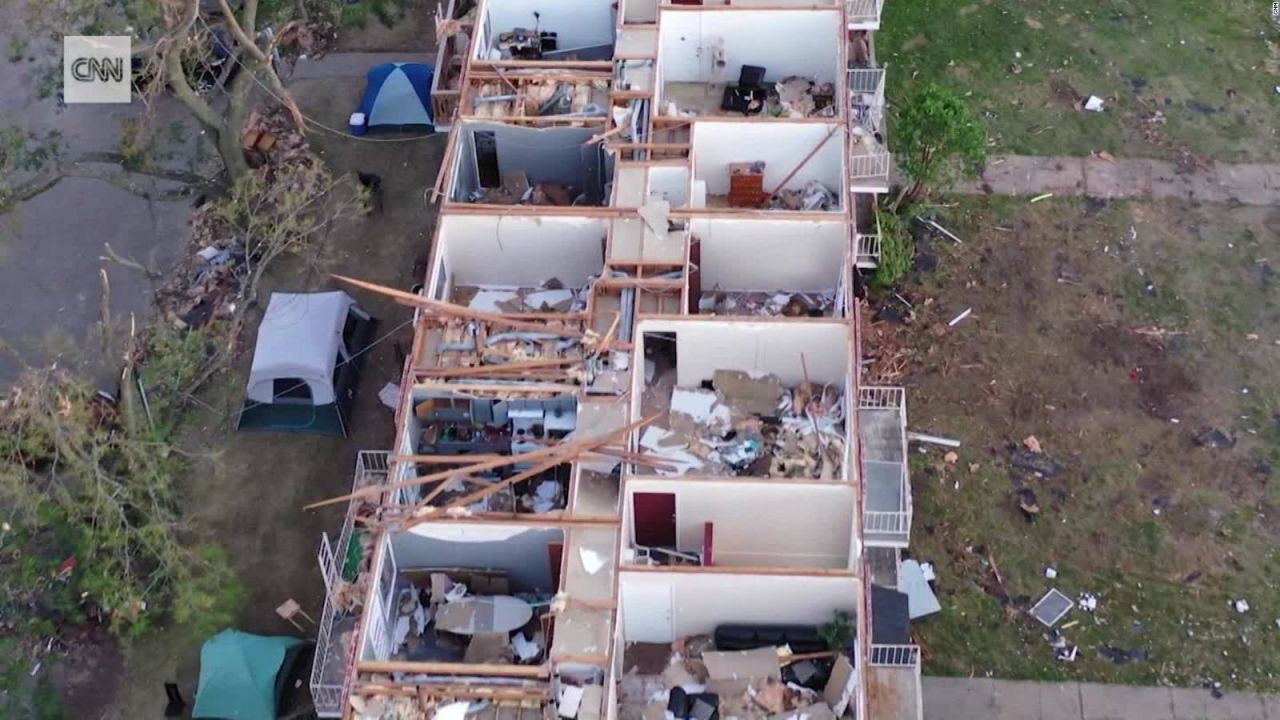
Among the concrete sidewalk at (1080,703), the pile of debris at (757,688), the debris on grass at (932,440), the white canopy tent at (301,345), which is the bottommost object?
the concrete sidewalk at (1080,703)

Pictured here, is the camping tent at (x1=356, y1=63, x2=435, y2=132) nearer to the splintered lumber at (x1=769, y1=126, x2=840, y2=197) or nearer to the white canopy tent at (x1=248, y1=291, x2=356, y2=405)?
the white canopy tent at (x1=248, y1=291, x2=356, y2=405)

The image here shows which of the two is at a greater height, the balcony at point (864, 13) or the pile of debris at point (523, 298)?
the balcony at point (864, 13)

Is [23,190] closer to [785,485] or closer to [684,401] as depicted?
[684,401]

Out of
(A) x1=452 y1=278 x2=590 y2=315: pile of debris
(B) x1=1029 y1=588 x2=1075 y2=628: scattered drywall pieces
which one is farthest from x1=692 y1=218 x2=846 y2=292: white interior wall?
(B) x1=1029 y1=588 x2=1075 y2=628: scattered drywall pieces

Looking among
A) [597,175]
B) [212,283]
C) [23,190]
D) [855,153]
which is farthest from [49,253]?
[855,153]

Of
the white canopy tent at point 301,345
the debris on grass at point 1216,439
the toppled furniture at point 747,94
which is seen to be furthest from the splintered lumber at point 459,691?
the debris on grass at point 1216,439

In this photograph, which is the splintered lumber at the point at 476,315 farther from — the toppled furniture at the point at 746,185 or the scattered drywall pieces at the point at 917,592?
the scattered drywall pieces at the point at 917,592
